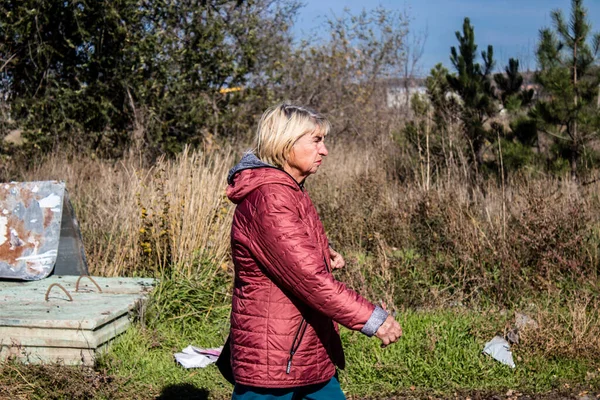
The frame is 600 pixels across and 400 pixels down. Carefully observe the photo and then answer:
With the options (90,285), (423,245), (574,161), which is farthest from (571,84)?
(90,285)

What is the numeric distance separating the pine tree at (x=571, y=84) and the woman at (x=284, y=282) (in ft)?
23.0

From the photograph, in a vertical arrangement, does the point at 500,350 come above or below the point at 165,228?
below

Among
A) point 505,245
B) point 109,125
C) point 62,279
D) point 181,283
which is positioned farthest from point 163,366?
point 109,125

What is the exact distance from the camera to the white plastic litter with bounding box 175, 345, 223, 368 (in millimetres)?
4863

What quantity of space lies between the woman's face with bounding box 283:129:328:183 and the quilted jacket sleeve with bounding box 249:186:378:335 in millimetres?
242

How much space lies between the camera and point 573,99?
29.6 ft

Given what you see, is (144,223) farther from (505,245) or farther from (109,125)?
(109,125)

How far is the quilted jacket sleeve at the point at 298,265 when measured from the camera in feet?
8.33

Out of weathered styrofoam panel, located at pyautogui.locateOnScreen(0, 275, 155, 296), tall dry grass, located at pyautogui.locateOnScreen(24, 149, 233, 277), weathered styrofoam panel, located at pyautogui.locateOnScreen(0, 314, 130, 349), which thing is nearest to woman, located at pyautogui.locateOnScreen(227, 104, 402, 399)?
weathered styrofoam panel, located at pyautogui.locateOnScreen(0, 314, 130, 349)

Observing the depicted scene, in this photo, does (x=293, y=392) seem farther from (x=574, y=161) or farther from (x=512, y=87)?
(x=512, y=87)

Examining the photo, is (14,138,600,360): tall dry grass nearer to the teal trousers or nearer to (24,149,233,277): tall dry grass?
(24,149,233,277): tall dry grass

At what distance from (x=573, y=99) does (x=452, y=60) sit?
79.8 inches

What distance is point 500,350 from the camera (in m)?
4.95

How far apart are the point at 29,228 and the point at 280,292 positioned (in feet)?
13.4
